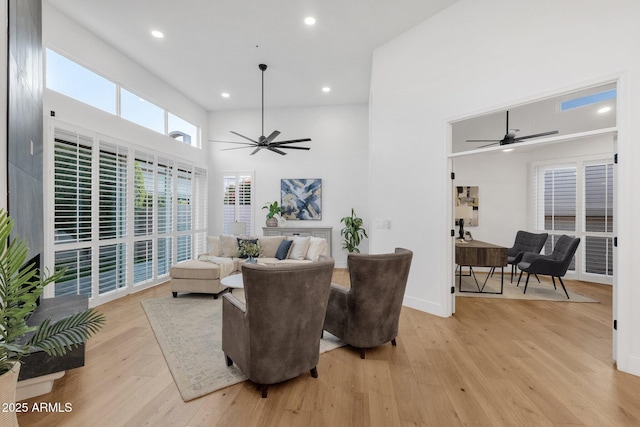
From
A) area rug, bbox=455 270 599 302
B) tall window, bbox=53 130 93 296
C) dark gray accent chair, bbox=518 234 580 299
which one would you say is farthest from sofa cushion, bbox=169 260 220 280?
dark gray accent chair, bbox=518 234 580 299

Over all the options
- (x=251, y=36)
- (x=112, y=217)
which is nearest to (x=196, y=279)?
(x=112, y=217)

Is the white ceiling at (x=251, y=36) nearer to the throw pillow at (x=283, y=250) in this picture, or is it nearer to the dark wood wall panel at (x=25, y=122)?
the dark wood wall panel at (x=25, y=122)

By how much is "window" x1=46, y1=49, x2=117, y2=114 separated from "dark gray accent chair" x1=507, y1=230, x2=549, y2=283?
289 inches

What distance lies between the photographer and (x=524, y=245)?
575cm

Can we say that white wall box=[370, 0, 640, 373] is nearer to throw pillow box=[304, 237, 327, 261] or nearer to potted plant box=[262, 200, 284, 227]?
throw pillow box=[304, 237, 327, 261]

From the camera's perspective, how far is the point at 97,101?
429 centimetres

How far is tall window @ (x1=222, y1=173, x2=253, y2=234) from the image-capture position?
7.32m

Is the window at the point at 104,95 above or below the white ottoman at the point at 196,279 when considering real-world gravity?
above

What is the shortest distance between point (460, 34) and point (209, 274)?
15.7ft

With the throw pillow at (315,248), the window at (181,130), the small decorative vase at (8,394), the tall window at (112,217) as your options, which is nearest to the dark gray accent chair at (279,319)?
the small decorative vase at (8,394)

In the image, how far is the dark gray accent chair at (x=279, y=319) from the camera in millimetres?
2004

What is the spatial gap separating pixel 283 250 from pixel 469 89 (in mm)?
4039

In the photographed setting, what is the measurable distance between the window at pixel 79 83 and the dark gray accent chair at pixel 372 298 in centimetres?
427

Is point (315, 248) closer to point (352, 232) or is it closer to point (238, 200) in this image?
point (352, 232)
